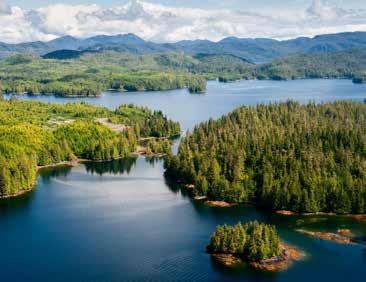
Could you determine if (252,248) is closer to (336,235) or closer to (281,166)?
(336,235)

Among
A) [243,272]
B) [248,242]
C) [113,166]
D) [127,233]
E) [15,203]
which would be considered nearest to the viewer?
[243,272]

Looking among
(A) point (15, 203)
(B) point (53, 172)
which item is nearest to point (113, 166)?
(B) point (53, 172)

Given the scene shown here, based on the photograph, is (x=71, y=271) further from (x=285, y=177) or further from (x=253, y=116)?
(x=253, y=116)

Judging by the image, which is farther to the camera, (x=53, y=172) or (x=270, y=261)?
(x=53, y=172)

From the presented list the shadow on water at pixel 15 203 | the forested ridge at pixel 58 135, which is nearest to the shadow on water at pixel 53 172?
the forested ridge at pixel 58 135

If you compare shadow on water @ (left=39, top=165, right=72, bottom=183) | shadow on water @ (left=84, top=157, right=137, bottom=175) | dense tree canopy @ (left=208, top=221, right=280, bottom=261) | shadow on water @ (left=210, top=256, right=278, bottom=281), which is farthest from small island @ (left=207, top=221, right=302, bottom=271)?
shadow on water @ (left=39, top=165, right=72, bottom=183)

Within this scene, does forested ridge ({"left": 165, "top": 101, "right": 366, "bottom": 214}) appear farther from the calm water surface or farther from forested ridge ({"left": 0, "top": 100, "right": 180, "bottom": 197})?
forested ridge ({"left": 0, "top": 100, "right": 180, "bottom": 197})

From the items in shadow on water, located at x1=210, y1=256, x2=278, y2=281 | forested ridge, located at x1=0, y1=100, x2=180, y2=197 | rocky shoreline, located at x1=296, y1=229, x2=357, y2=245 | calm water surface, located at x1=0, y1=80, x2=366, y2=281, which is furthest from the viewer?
forested ridge, located at x1=0, y1=100, x2=180, y2=197

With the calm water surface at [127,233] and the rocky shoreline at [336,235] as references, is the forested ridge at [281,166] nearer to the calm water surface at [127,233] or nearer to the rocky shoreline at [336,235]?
the calm water surface at [127,233]
